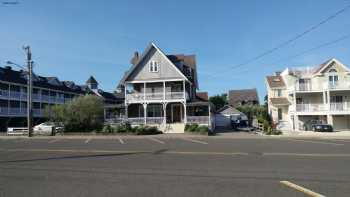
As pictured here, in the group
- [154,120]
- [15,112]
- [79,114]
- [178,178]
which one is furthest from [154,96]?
[178,178]

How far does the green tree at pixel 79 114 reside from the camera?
3675cm

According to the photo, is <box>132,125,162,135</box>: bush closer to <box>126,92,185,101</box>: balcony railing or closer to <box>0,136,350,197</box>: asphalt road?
<box>126,92,185,101</box>: balcony railing

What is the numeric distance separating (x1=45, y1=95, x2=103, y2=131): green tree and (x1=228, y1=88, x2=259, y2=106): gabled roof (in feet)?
180

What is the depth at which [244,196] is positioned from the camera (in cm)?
663

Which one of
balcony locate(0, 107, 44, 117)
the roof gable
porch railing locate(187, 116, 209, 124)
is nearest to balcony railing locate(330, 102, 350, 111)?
porch railing locate(187, 116, 209, 124)

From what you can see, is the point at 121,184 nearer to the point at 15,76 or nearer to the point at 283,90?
the point at 283,90

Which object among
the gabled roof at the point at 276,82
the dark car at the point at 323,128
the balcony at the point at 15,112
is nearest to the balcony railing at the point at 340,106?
the dark car at the point at 323,128

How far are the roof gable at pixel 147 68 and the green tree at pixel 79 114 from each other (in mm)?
6523

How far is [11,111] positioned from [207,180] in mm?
50378

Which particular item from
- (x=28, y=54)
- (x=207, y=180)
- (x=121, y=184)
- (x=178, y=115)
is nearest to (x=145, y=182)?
(x=121, y=184)

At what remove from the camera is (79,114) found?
121ft

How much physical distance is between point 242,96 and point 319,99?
45206 mm

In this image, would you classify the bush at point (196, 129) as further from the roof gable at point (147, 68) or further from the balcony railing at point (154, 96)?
the roof gable at point (147, 68)

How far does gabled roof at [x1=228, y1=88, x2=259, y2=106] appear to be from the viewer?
88.0 m
